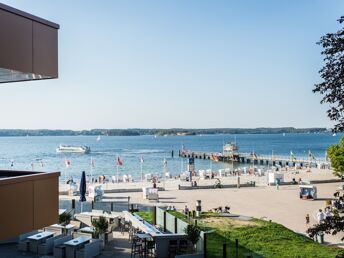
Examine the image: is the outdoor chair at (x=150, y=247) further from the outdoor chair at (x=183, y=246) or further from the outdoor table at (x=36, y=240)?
the outdoor table at (x=36, y=240)

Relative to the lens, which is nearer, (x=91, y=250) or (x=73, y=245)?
(x=73, y=245)

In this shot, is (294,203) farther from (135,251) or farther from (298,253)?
(135,251)

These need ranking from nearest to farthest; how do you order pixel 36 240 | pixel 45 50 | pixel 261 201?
1. pixel 45 50
2. pixel 36 240
3. pixel 261 201

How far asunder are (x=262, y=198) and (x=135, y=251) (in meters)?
18.3

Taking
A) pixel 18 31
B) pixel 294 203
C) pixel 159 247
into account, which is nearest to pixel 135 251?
pixel 159 247

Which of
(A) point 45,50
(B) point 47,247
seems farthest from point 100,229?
(A) point 45,50

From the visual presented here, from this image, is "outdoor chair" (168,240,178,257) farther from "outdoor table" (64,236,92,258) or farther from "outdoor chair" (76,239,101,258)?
"outdoor table" (64,236,92,258)

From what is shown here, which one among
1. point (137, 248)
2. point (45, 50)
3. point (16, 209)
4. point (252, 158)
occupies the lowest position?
point (252, 158)

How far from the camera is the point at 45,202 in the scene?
26.1 feet

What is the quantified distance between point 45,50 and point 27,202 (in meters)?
2.64

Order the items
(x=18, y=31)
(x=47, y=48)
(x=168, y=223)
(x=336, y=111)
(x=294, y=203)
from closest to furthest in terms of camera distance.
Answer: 1. (x=18, y=31)
2. (x=47, y=48)
3. (x=336, y=111)
4. (x=168, y=223)
5. (x=294, y=203)

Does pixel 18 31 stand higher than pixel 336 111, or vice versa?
pixel 18 31

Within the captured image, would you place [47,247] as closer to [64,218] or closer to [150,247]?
[64,218]

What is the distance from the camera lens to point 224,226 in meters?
20.1
